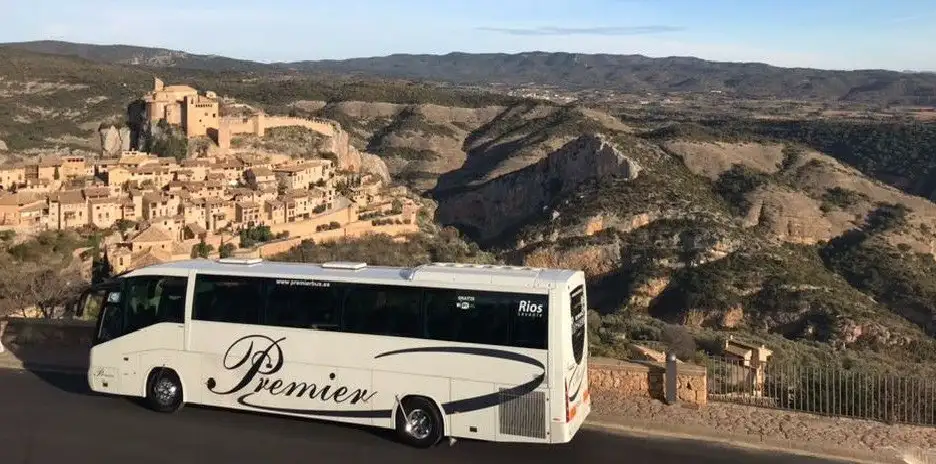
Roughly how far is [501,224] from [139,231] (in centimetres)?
3610

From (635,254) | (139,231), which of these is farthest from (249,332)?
(635,254)

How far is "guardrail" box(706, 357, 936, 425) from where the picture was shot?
11.4 metres

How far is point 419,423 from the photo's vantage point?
9641 mm

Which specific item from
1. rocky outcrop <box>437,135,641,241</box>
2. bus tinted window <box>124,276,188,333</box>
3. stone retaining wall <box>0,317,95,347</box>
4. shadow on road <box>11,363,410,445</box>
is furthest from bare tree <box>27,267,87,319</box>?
rocky outcrop <box>437,135,641,241</box>

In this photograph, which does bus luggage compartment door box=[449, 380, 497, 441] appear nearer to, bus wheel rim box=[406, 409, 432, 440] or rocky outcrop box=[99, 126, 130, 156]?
bus wheel rim box=[406, 409, 432, 440]

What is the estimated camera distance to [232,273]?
10516 mm

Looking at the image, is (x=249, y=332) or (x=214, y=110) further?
(x=214, y=110)

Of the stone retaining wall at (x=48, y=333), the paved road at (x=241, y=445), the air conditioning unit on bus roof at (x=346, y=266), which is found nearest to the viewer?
the paved road at (x=241, y=445)

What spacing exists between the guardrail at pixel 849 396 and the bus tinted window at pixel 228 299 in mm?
6630

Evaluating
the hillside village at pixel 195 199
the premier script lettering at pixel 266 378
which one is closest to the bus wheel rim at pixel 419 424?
the premier script lettering at pixel 266 378

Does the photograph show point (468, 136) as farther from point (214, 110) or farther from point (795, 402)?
point (795, 402)

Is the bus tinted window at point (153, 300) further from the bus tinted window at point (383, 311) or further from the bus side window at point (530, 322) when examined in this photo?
the bus side window at point (530, 322)

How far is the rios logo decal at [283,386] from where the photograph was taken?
9.41 meters

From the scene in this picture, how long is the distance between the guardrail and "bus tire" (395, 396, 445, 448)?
451 cm
